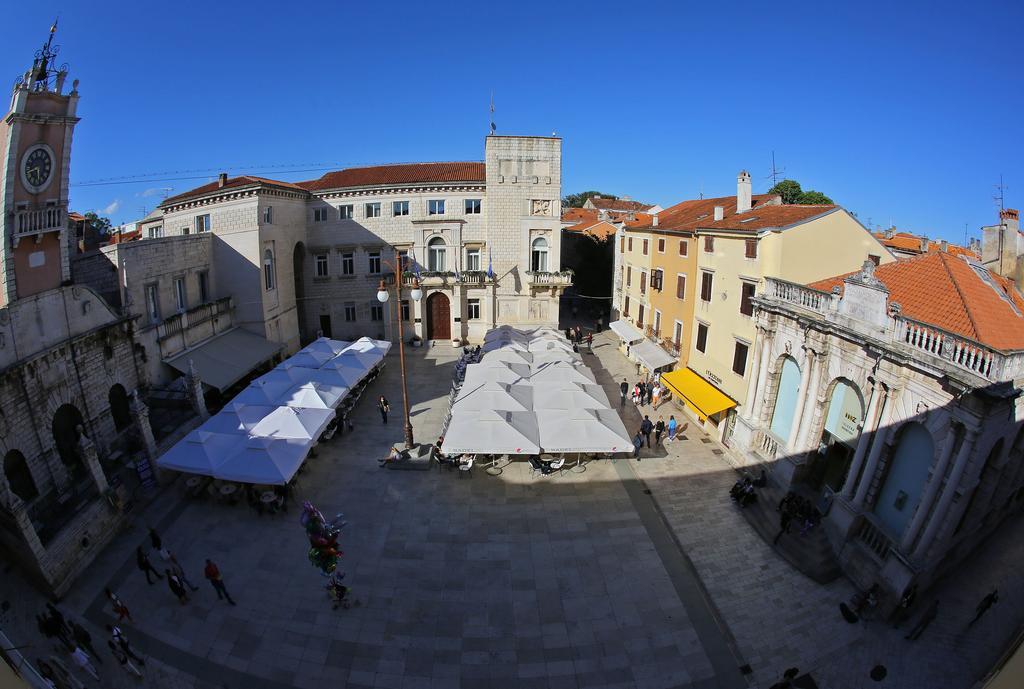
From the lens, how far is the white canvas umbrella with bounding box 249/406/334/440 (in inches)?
619

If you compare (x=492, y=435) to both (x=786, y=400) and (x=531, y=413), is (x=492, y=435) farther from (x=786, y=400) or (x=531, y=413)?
(x=786, y=400)

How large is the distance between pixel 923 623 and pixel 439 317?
2814cm

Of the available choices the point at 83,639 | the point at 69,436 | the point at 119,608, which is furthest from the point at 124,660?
the point at 69,436

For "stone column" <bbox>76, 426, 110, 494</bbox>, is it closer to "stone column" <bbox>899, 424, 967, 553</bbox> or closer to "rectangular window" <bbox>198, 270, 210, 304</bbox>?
"rectangular window" <bbox>198, 270, 210, 304</bbox>

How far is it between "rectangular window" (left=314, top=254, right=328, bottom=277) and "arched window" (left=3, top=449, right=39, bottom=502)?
814 inches

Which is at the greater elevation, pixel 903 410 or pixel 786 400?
pixel 903 410

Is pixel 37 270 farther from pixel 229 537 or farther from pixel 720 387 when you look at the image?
pixel 720 387

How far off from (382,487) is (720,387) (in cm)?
1438

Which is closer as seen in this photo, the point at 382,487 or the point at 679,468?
the point at 382,487

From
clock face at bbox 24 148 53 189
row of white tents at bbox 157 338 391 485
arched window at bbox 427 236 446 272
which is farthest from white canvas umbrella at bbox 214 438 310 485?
arched window at bbox 427 236 446 272

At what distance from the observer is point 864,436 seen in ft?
43.7

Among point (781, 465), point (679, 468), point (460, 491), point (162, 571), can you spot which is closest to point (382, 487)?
point (460, 491)

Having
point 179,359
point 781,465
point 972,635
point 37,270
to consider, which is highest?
point 37,270

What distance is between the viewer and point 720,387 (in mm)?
21078
